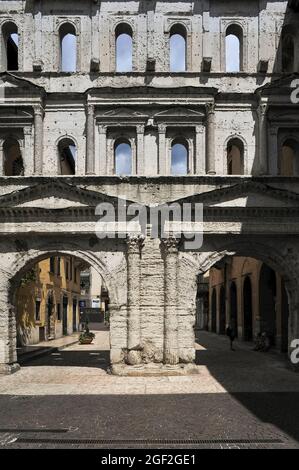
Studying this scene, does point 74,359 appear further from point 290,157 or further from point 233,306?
point 233,306

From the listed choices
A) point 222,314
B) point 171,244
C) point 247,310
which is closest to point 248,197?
point 171,244

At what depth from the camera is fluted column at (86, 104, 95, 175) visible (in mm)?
18141

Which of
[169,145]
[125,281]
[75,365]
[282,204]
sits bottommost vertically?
[75,365]

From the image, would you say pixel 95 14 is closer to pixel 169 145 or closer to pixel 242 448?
pixel 169 145

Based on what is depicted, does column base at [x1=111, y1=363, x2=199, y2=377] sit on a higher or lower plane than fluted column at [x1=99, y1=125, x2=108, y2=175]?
lower

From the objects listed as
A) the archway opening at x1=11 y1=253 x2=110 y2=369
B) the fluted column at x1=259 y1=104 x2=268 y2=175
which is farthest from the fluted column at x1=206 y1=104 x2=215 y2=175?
the archway opening at x1=11 y1=253 x2=110 y2=369

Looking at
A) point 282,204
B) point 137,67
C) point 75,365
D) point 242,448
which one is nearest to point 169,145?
point 137,67

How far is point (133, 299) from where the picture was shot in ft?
55.0

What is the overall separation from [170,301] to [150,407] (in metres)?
5.39

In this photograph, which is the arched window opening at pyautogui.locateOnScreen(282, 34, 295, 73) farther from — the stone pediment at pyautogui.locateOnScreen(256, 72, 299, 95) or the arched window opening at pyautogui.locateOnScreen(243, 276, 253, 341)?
the arched window opening at pyautogui.locateOnScreen(243, 276, 253, 341)

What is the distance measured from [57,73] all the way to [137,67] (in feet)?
9.71

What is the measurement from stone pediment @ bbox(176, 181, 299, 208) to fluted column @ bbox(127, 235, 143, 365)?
2.20 m

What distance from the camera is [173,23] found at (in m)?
19.0
